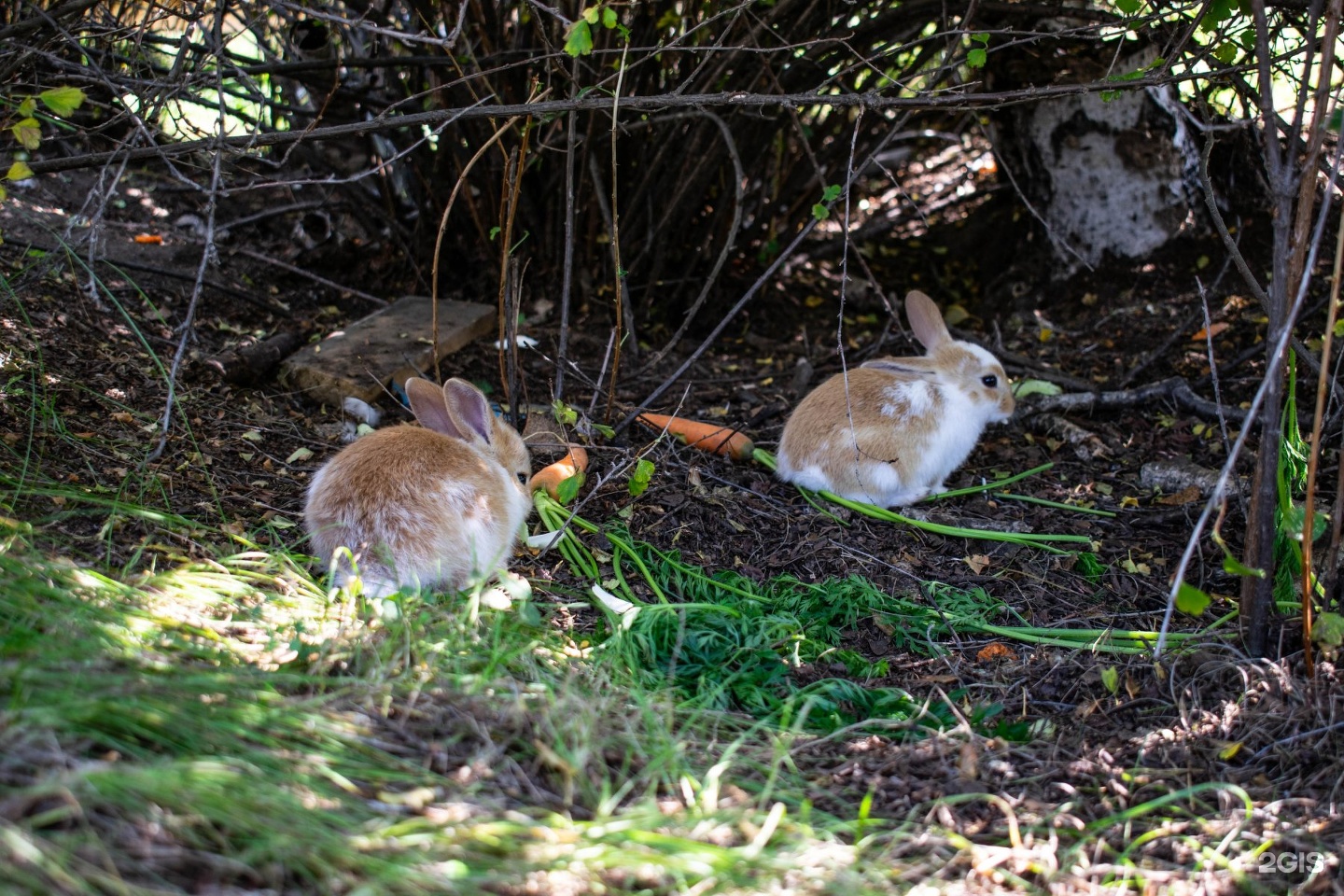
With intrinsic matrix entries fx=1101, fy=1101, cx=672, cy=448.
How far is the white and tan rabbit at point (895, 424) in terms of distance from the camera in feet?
14.6

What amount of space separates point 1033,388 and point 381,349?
3.08 metres

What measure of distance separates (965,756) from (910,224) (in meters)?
4.76

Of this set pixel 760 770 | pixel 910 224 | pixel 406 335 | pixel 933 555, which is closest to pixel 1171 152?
pixel 910 224

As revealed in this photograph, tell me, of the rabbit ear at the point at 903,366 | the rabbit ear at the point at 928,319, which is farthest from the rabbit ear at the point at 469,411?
the rabbit ear at the point at 928,319

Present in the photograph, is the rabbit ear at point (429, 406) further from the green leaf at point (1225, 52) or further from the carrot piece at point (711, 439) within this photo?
the green leaf at point (1225, 52)

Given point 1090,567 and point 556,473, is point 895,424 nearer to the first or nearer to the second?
point 1090,567

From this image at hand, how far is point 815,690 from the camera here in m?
3.10

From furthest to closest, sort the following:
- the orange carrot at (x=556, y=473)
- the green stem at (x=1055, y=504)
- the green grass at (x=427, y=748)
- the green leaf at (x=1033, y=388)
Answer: the green leaf at (x=1033, y=388) → the green stem at (x=1055, y=504) → the orange carrot at (x=556, y=473) → the green grass at (x=427, y=748)

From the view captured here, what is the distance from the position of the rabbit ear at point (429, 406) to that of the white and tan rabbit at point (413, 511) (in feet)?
0.39

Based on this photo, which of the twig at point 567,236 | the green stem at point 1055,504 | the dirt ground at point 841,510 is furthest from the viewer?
the green stem at point 1055,504

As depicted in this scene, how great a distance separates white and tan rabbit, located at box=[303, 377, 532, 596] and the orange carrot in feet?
1.10

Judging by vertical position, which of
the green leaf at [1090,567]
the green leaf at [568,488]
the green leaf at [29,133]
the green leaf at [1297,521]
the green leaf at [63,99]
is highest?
the green leaf at [63,99]

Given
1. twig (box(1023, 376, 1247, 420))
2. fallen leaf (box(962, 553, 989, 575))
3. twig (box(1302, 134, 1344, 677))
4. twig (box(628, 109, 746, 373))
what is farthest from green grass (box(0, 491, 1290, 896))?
twig (box(1023, 376, 1247, 420))

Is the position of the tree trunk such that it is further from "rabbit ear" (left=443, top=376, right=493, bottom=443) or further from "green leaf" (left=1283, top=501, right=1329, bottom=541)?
"rabbit ear" (left=443, top=376, right=493, bottom=443)
